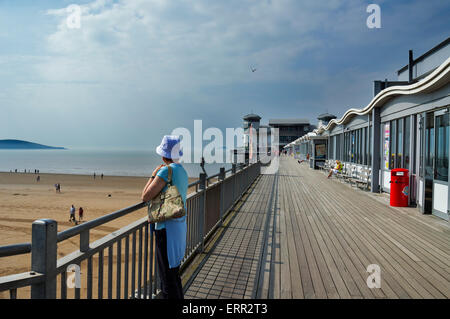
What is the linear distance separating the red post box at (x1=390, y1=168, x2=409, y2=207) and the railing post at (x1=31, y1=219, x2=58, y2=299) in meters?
9.48

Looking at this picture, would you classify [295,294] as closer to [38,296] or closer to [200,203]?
[200,203]

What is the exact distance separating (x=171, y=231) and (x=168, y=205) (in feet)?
0.90

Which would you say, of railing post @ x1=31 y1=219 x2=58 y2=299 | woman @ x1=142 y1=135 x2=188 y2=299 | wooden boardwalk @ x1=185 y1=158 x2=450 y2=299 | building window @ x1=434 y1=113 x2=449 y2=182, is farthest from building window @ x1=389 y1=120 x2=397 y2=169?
railing post @ x1=31 y1=219 x2=58 y2=299

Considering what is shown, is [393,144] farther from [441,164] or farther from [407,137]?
[441,164]

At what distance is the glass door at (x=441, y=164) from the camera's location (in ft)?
23.3

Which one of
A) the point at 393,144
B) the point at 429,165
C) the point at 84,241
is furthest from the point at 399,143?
the point at 84,241

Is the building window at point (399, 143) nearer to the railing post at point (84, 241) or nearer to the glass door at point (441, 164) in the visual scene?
the glass door at point (441, 164)

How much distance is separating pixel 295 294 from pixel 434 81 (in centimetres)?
655

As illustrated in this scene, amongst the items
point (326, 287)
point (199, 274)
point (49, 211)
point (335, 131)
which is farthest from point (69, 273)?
point (49, 211)

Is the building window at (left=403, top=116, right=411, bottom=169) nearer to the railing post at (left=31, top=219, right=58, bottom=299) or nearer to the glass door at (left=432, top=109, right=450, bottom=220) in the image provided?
the glass door at (left=432, top=109, right=450, bottom=220)

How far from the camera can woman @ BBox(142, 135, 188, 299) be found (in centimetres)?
268

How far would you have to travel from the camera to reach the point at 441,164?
23.9 feet

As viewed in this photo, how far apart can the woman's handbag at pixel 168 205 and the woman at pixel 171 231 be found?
4 cm

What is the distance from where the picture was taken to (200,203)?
4.78 metres
